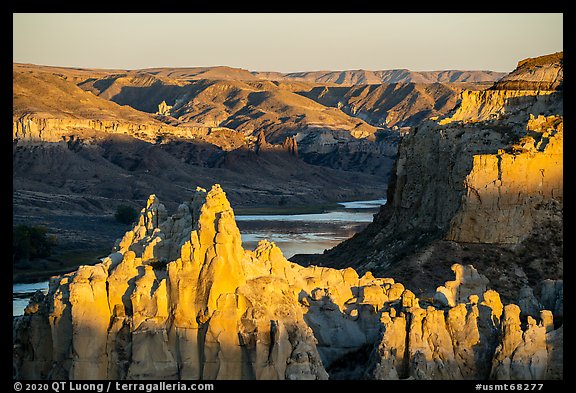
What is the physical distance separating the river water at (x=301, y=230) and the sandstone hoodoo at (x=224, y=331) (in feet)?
117

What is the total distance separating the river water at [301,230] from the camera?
97.7 metres

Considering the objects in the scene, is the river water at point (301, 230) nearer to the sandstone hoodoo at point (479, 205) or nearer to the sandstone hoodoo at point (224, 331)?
the sandstone hoodoo at point (479, 205)

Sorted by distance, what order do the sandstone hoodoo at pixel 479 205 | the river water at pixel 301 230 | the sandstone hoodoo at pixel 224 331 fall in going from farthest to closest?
the river water at pixel 301 230 → the sandstone hoodoo at pixel 479 205 → the sandstone hoodoo at pixel 224 331

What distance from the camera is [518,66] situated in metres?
92.7

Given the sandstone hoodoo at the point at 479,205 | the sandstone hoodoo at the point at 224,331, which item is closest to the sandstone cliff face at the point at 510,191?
the sandstone hoodoo at the point at 479,205

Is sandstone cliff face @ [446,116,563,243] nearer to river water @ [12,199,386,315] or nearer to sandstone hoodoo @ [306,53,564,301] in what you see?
sandstone hoodoo @ [306,53,564,301]

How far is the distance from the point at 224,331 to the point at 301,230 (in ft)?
302

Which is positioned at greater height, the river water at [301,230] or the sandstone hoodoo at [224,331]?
the sandstone hoodoo at [224,331]

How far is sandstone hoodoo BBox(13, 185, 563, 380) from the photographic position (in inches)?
1254

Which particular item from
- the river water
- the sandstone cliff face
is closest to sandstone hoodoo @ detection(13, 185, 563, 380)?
the sandstone cliff face

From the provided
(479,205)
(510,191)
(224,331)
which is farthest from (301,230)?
(224,331)

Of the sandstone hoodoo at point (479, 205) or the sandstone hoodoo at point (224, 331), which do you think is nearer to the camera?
the sandstone hoodoo at point (224, 331)

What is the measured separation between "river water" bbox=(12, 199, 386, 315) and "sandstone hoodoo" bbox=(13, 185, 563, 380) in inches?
1408
